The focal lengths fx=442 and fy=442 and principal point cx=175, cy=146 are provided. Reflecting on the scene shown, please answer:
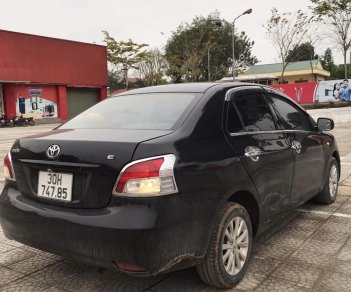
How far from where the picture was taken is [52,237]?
305 centimetres

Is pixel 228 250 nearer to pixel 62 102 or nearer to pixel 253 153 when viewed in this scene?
pixel 253 153

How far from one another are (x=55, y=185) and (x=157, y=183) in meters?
0.80

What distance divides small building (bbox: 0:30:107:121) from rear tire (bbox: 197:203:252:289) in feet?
104

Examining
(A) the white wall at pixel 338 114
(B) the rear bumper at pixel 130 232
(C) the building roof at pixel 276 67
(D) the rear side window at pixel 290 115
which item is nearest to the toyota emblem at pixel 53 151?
(B) the rear bumper at pixel 130 232

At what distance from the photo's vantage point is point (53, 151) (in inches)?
124

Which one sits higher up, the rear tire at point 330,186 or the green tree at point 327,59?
the green tree at point 327,59

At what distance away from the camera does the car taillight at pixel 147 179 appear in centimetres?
279

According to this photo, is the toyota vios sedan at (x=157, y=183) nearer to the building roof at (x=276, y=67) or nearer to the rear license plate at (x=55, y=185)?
the rear license plate at (x=55, y=185)

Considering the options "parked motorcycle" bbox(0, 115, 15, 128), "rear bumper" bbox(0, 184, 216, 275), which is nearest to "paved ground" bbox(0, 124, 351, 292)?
"rear bumper" bbox(0, 184, 216, 275)

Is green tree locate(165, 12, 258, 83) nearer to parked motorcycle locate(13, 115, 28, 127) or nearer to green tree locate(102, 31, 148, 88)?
green tree locate(102, 31, 148, 88)

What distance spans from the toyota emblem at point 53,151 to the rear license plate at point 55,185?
0.40 ft

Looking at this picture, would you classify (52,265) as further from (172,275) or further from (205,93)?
(205,93)

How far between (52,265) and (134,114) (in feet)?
4.97

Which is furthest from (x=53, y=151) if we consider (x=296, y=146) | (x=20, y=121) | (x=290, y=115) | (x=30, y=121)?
(x=30, y=121)
